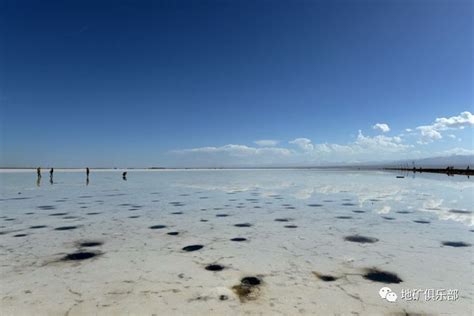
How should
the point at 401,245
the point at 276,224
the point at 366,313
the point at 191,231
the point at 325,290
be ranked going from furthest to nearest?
the point at 276,224
the point at 191,231
the point at 401,245
the point at 325,290
the point at 366,313

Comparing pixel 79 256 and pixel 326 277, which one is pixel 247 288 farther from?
pixel 79 256

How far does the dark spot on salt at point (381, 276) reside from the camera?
4.55 metres

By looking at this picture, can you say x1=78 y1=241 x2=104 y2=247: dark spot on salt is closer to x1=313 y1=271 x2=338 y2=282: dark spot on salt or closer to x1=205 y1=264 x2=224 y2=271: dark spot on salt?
x1=205 y1=264 x2=224 y2=271: dark spot on salt

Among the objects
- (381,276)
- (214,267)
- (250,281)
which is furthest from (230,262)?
(381,276)

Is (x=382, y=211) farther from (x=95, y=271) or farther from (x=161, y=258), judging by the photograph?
(x=95, y=271)

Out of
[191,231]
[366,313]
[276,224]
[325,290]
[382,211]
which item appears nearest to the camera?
[366,313]

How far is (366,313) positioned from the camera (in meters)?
3.54

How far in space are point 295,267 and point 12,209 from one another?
39.2 feet

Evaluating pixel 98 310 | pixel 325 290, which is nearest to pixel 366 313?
pixel 325 290

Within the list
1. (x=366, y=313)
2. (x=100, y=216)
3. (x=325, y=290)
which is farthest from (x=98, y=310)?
(x=100, y=216)

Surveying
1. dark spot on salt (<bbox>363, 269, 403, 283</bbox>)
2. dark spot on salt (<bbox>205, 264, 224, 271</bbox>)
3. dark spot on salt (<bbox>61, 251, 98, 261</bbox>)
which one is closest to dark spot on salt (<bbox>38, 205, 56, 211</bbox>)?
dark spot on salt (<bbox>61, 251, 98, 261</bbox>)

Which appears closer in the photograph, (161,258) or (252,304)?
(252,304)

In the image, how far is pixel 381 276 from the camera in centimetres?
471

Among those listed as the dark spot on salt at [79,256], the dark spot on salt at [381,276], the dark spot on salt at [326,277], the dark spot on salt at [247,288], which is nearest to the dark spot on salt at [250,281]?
the dark spot on salt at [247,288]
